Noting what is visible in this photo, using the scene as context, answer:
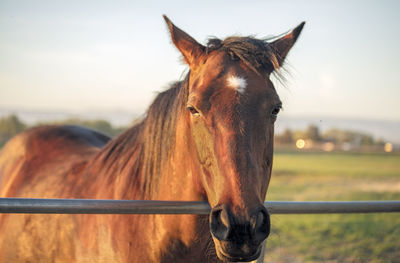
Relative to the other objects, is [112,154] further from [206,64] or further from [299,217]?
[299,217]

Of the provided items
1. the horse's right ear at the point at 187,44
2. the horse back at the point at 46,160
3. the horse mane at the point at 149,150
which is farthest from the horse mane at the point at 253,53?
the horse back at the point at 46,160

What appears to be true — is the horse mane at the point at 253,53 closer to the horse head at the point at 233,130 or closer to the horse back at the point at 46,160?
the horse head at the point at 233,130

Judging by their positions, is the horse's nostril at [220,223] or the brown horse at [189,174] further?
the brown horse at [189,174]

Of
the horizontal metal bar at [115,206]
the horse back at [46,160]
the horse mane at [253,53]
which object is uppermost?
the horse mane at [253,53]

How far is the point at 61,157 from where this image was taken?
357 cm

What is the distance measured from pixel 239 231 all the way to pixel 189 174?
606 mm

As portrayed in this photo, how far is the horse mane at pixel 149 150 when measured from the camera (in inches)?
88.6

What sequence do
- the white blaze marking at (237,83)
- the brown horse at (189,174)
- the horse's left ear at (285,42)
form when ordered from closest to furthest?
the brown horse at (189,174) < the white blaze marking at (237,83) < the horse's left ear at (285,42)

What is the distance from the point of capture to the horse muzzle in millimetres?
1524

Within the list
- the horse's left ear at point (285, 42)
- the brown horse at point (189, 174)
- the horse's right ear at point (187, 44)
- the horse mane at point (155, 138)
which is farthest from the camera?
the horse's left ear at point (285, 42)

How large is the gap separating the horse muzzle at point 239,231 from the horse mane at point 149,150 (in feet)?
2.44

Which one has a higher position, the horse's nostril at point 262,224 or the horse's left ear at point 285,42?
the horse's left ear at point 285,42

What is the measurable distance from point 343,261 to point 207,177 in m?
5.42

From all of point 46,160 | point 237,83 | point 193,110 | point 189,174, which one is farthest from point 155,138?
point 46,160
